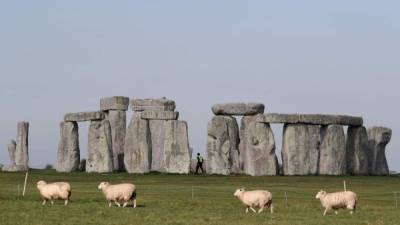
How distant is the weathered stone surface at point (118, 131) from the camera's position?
6381cm

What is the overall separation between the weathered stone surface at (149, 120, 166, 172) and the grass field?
25.1 feet

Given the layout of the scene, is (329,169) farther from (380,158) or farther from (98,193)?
(98,193)

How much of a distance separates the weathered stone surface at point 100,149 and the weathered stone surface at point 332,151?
40.6ft

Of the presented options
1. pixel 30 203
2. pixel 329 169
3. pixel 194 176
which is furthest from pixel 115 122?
pixel 30 203

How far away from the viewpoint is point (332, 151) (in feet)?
197

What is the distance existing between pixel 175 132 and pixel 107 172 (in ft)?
15.0

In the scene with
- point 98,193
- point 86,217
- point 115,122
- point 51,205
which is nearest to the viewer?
point 86,217

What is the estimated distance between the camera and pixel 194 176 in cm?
5628

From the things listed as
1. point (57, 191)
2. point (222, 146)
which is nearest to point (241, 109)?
point (222, 146)

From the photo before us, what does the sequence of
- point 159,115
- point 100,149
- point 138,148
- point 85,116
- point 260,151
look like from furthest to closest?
point 85,116 < point 100,149 < point 159,115 < point 138,148 < point 260,151

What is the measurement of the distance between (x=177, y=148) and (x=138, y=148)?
230 centimetres

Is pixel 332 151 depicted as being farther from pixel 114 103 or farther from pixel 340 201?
pixel 340 201

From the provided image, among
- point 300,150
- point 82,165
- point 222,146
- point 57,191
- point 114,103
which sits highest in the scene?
point 114,103

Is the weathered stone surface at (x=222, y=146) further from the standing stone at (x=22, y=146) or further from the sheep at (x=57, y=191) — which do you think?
the sheep at (x=57, y=191)
